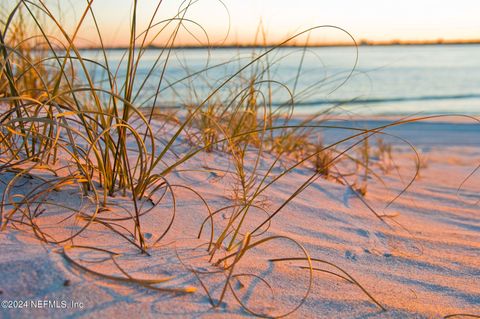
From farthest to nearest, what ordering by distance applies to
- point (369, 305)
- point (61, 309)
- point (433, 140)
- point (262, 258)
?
point (433, 140) < point (262, 258) < point (369, 305) < point (61, 309)

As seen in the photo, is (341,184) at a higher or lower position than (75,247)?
lower

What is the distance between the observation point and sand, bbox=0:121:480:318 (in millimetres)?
1055

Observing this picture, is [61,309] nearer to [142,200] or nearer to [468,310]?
[142,200]

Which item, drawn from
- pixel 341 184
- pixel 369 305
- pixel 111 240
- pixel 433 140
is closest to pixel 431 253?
pixel 369 305

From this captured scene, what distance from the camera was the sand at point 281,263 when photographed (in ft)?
3.46

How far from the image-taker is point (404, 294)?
1.30 metres

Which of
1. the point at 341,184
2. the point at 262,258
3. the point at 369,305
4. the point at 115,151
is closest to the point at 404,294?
the point at 369,305

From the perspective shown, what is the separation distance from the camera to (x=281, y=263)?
1.34m

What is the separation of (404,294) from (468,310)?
143 mm

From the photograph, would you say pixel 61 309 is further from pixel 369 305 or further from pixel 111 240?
pixel 369 305

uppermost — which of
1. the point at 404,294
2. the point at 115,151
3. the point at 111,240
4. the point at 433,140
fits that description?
the point at 115,151

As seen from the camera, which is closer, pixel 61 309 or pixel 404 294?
pixel 61 309

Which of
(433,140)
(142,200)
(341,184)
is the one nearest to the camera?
(142,200)

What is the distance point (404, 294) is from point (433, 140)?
4321mm
